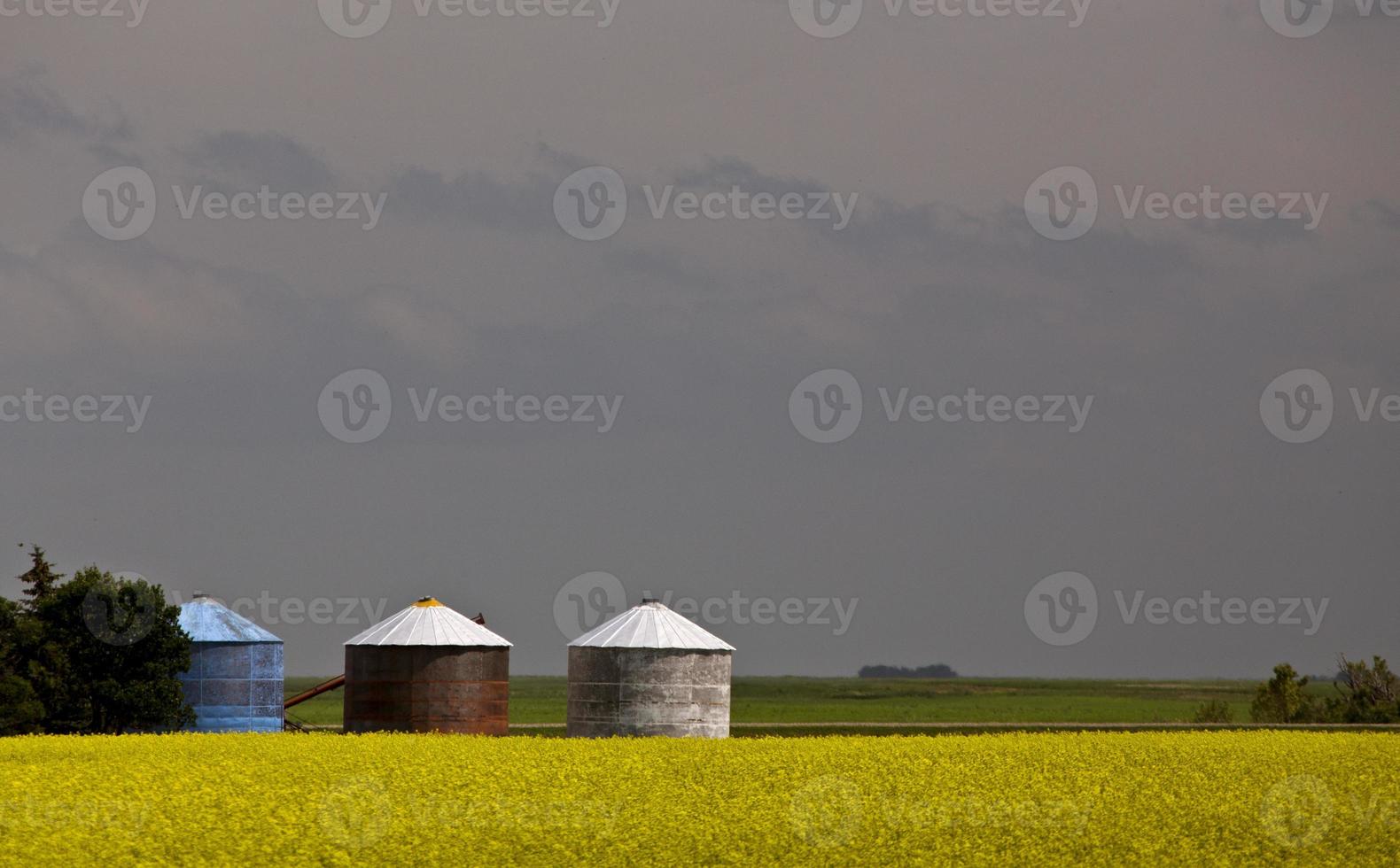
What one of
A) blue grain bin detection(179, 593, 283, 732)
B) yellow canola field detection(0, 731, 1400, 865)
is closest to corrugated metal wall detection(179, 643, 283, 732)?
blue grain bin detection(179, 593, 283, 732)

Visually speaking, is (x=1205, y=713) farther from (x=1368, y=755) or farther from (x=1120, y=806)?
(x=1120, y=806)

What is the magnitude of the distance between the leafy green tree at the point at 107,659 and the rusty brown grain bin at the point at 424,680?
6.19 m

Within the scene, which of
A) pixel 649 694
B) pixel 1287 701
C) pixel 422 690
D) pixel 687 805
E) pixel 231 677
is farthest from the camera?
pixel 1287 701

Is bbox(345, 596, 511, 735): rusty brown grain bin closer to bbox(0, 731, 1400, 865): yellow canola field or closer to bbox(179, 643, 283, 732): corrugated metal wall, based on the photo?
bbox(179, 643, 283, 732): corrugated metal wall

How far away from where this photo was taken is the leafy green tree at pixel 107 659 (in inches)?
2047

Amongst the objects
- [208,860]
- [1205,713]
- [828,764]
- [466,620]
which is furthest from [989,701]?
[208,860]

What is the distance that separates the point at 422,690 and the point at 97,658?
11.2 metres

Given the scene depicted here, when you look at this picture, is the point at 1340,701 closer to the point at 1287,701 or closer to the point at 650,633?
the point at 1287,701

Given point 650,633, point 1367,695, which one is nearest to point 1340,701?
point 1367,695

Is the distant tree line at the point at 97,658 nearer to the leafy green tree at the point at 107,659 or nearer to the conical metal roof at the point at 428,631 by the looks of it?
the leafy green tree at the point at 107,659

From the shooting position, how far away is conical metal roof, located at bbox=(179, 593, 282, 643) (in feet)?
178

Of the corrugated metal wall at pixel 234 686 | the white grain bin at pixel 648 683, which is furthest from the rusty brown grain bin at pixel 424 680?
the corrugated metal wall at pixel 234 686

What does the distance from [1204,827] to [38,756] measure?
1082 inches

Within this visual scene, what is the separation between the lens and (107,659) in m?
52.5
